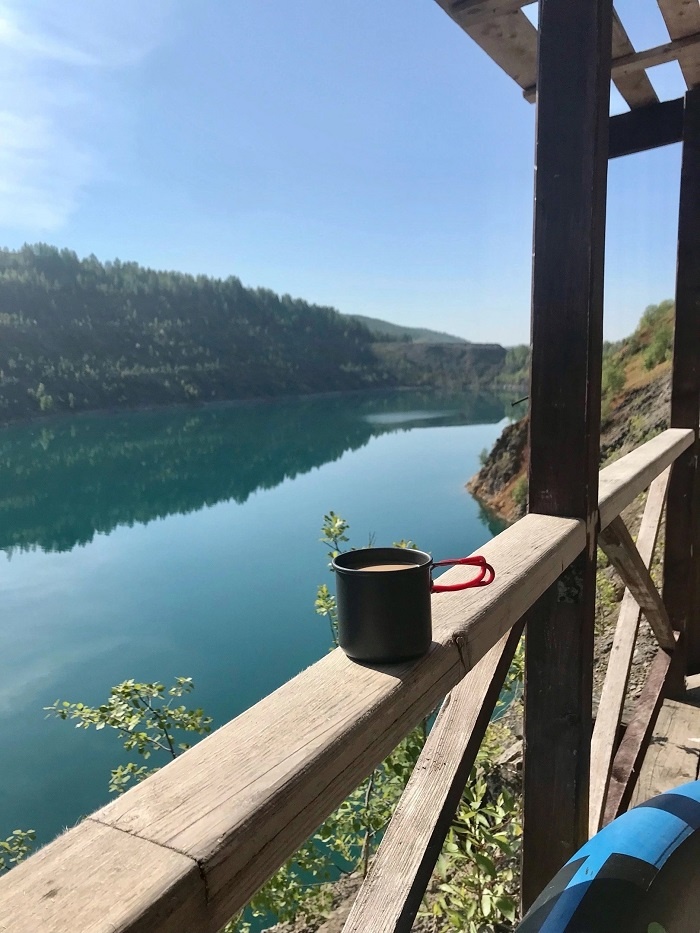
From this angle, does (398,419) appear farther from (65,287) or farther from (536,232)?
(536,232)

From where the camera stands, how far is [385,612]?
2.32ft

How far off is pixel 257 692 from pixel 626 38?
10.5 metres

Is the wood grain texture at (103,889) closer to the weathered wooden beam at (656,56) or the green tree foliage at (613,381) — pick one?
the weathered wooden beam at (656,56)

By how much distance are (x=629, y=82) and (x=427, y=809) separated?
7.34ft

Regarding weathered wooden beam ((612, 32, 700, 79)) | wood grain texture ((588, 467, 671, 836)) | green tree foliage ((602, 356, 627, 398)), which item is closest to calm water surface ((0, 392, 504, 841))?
green tree foliage ((602, 356, 627, 398))

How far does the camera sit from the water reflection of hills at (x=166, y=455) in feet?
93.5

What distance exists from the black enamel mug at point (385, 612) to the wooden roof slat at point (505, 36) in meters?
1.40

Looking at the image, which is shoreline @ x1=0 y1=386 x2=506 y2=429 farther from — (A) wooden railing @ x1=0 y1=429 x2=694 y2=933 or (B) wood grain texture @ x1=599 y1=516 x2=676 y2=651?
(A) wooden railing @ x1=0 y1=429 x2=694 y2=933

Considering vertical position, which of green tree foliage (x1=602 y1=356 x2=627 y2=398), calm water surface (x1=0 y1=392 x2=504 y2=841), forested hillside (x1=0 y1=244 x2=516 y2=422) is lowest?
calm water surface (x1=0 y1=392 x2=504 y2=841)

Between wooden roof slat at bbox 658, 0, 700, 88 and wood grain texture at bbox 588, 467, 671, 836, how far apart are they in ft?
4.51

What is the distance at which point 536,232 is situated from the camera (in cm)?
127

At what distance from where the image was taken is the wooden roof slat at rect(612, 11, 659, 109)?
1832mm

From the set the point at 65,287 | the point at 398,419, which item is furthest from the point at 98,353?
the point at 398,419

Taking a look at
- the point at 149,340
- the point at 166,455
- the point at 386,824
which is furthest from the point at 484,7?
the point at 149,340
